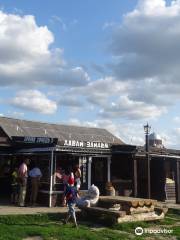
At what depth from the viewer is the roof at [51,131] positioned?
21688 mm

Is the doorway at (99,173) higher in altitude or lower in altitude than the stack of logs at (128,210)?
higher

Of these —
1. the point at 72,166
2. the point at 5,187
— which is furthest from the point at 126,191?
the point at 5,187

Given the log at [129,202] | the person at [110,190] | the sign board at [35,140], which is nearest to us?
the log at [129,202]

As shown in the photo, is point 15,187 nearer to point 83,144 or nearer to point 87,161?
point 83,144

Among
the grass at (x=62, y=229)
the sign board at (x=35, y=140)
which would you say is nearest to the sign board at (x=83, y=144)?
the sign board at (x=35, y=140)

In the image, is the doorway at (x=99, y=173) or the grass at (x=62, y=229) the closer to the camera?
the grass at (x=62, y=229)

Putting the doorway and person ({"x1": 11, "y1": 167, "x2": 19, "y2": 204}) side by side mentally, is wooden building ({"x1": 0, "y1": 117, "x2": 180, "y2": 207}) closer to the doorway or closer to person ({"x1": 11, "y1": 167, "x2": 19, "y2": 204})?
the doorway

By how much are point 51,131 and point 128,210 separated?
10.5m

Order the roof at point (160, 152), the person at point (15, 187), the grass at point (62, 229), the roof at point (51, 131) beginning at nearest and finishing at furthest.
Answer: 1. the grass at point (62, 229)
2. the person at point (15, 187)
3. the roof at point (160, 152)
4. the roof at point (51, 131)

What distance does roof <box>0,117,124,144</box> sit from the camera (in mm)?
21688

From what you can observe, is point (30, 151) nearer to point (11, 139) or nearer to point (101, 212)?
point (11, 139)

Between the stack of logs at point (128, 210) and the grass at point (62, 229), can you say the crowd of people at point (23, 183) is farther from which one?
the stack of logs at point (128, 210)

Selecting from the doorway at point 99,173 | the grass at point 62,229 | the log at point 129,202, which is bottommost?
the grass at point 62,229

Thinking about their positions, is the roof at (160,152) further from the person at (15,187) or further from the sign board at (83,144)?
the person at (15,187)
